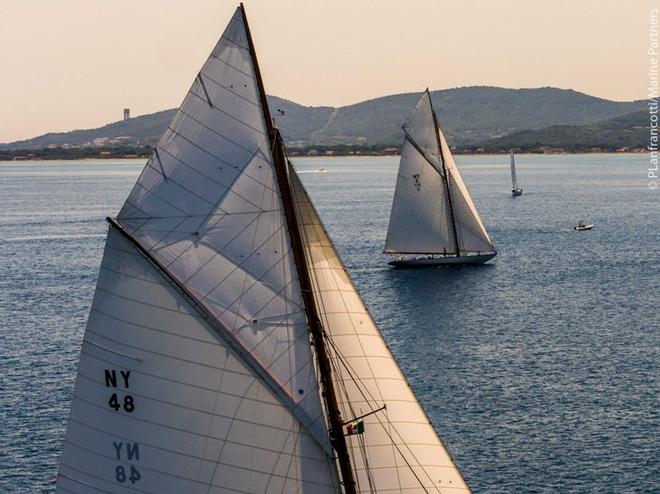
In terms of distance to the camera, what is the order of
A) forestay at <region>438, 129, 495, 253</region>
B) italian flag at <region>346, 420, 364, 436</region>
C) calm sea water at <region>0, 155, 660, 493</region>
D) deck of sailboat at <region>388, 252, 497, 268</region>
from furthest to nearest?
1. deck of sailboat at <region>388, 252, 497, 268</region>
2. forestay at <region>438, 129, 495, 253</region>
3. calm sea water at <region>0, 155, 660, 493</region>
4. italian flag at <region>346, 420, 364, 436</region>

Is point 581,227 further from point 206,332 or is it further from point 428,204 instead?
point 206,332

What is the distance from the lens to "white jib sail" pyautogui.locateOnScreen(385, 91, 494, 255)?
110 m

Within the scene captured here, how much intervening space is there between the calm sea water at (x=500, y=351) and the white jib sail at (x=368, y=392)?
23115 millimetres

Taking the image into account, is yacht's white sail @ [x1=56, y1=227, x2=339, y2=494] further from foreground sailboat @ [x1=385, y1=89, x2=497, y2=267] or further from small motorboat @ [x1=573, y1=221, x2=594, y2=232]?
small motorboat @ [x1=573, y1=221, x2=594, y2=232]

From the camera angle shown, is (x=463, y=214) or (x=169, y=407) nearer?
(x=169, y=407)

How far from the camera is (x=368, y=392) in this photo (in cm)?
2559

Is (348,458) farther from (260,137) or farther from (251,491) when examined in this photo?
(260,137)

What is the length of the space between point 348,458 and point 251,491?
251 centimetres

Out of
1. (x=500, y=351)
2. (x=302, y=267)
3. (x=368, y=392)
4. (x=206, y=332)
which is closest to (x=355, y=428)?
(x=368, y=392)

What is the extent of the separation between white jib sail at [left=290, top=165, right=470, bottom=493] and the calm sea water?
23115 millimetres

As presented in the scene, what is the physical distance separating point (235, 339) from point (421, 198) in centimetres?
8617

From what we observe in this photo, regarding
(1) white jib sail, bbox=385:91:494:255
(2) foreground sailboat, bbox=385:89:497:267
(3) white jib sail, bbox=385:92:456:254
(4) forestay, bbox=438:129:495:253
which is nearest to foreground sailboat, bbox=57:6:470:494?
(4) forestay, bbox=438:129:495:253

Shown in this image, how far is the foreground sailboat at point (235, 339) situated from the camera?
25.0 m

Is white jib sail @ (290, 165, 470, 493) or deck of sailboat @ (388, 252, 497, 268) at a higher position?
white jib sail @ (290, 165, 470, 493)
